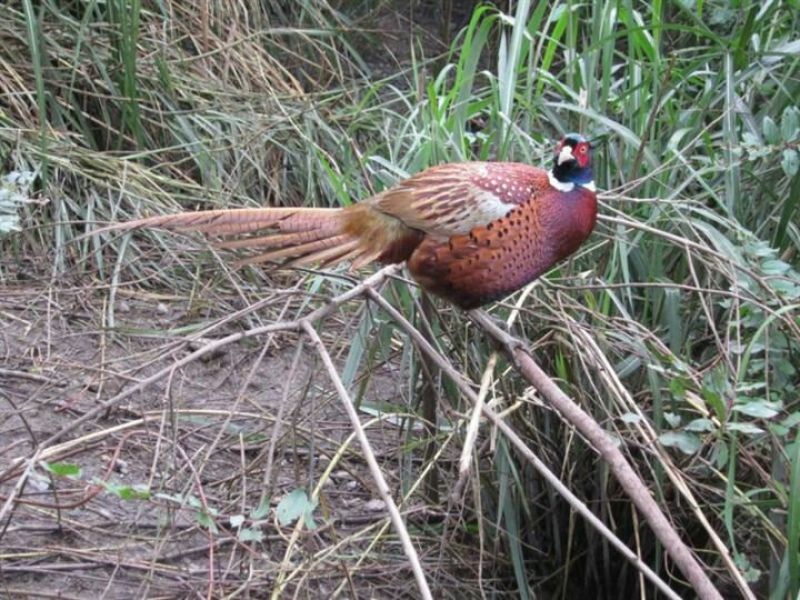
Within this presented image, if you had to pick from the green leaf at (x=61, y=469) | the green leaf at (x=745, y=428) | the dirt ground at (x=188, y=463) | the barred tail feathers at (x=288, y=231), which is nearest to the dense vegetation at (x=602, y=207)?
the green leaf at (x=745, y=428)

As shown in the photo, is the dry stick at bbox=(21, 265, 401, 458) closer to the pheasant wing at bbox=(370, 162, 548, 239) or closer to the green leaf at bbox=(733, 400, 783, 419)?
the pheasant wing at bbox=(370, 162, 548, 239)

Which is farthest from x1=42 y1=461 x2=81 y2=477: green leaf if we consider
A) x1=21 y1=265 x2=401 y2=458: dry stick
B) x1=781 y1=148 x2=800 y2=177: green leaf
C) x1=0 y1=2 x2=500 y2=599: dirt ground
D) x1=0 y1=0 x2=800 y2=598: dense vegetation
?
x1=781 y1=148 x2=800 y2=177: green leaf

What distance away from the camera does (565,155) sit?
10.9ft

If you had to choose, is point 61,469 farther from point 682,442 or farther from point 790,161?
point 790,161

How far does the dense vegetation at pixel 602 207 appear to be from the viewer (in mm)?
3332

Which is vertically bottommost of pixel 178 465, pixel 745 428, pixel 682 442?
pixel 178 465

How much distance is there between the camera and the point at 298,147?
5.85 metres

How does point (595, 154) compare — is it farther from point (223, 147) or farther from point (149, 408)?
point (223, 147)

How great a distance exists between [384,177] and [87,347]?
139cm

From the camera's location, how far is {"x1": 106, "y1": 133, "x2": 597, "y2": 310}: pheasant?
332 cm

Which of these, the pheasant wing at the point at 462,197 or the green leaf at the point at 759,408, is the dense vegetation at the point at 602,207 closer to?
the green leaf at the point at 759,408

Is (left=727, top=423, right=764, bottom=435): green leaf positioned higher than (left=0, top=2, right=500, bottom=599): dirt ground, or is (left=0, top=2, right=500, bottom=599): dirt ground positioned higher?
(left=727, top=423, right=764, bottom=435): green leaf

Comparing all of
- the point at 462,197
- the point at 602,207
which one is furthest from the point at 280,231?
the point at 602,207

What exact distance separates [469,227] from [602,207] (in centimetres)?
56
